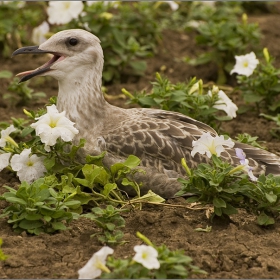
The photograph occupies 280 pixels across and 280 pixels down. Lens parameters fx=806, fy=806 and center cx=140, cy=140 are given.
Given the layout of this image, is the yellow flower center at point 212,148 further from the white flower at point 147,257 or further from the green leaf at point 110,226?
the white flower at point 147,257

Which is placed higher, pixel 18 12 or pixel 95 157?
pixel 95 157

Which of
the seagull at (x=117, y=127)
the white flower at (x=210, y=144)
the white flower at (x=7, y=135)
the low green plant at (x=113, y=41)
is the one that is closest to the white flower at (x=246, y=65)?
the seagull at (x=117, y=127)

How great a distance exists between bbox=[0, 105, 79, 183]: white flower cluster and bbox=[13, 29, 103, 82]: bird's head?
1.77 feet

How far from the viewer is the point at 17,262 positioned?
4824 millimetres

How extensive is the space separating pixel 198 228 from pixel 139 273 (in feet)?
3.51

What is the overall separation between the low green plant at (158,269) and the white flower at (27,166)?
1.56 metres

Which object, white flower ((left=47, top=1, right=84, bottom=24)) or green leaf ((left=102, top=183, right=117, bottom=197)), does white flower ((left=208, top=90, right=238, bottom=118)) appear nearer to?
green leaf ((left=102, top=183, right=117, bottom=197))

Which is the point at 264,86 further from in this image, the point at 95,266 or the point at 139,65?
the point at 95,266

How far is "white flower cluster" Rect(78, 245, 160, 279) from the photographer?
4.29 meters

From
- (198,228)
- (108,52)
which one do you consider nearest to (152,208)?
(198,228)

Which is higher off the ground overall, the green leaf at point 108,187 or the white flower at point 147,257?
the white flower at point 147,257

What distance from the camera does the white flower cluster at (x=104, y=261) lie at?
169 inches

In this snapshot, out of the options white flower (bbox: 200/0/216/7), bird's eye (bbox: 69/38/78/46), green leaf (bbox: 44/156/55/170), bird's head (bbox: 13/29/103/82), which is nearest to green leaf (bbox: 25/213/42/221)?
green leaf (bbox: 44/156/55/170)

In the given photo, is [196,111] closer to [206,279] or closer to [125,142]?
[125,142]
